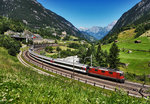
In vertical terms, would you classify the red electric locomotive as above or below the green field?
below

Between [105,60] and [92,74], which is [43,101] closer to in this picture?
[92,74]

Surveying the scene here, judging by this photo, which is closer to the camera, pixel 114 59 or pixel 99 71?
pixel 99 71

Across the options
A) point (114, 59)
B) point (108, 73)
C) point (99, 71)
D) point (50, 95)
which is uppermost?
point (50, 95)

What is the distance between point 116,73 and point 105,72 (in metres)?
3.80

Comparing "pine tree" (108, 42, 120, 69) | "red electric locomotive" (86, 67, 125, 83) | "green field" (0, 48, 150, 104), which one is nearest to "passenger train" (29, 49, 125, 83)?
Answer: "red electric locomotive" (86, 67, 125, 83)

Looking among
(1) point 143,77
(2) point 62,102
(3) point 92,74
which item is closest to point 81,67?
(3) point 92,74

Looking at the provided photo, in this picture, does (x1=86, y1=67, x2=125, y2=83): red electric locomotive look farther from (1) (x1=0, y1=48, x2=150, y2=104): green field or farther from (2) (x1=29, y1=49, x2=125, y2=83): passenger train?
(1) (x1=0, y1=48, x2=150, y2=104): green field

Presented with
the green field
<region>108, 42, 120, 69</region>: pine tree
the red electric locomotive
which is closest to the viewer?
the green field

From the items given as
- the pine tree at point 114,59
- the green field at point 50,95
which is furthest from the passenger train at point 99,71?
the green field at point 50,95

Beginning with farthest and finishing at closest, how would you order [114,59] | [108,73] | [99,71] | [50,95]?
[114,59] < [99,71] < [108,73] < [50,95]

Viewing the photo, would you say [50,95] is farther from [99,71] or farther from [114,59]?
[114,59]

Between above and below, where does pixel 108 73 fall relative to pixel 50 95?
below

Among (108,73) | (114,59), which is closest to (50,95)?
(108,73)

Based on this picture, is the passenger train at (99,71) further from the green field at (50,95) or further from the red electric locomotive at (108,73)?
the green field at (50,95)
